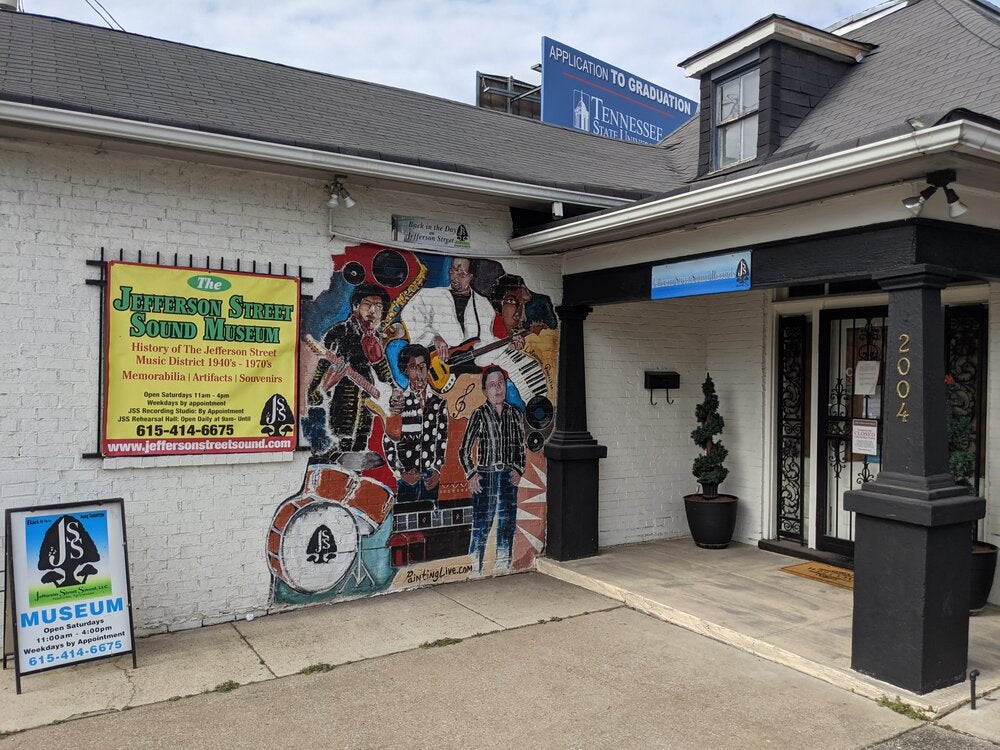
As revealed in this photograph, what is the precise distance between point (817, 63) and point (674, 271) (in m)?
2.75

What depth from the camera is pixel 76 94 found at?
4.86m

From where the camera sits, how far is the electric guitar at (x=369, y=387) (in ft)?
19.3

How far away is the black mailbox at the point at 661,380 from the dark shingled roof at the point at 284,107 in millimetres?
1797

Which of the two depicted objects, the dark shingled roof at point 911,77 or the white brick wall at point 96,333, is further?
the dark shingled roof at point 911,77

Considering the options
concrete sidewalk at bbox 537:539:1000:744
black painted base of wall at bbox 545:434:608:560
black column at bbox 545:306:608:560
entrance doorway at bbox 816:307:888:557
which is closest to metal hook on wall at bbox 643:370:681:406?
black column at bbox 545:306:608:560

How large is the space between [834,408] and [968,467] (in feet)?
4.70

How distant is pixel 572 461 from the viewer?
7000 millimetres

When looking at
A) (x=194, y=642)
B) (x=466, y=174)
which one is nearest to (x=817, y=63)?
(x=466, y=174)

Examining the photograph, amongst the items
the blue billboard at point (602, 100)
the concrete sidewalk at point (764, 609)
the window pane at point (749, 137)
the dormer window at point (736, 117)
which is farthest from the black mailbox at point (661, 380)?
the blue billboard at point (602, 100)

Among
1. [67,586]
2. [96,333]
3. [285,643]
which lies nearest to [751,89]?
[96,333]

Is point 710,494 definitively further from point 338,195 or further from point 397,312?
point 338,195

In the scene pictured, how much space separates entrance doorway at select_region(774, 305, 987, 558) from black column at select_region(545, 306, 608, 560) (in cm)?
191

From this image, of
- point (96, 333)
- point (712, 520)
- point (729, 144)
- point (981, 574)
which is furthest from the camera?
point (712, 520)

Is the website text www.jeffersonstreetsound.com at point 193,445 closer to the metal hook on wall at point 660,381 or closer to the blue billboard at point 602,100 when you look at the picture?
the metal hook on wall at point 660,381
